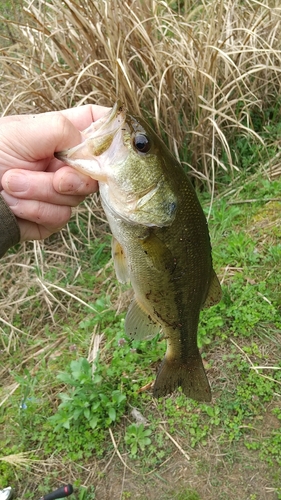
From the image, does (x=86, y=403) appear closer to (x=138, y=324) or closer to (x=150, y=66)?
(x=138, y=324)

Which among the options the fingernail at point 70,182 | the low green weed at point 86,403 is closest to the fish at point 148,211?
the fingernail at point 70,182

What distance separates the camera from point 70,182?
1.65 metres

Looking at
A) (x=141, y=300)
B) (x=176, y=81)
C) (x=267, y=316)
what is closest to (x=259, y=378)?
(x=267, y=316)

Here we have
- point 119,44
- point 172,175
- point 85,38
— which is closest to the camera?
point 172,175

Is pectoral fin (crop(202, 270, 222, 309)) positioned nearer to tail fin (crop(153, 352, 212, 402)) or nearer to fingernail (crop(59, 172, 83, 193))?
tail fin (crop(153, 352, 212, 402))

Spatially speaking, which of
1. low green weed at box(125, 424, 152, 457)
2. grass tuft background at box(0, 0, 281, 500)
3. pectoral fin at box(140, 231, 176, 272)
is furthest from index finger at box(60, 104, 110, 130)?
low green weed at box(125, 424, 152, 457)

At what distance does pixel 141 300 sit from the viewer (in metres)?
1.72

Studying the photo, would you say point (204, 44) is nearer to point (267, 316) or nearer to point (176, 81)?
point (176, 81)

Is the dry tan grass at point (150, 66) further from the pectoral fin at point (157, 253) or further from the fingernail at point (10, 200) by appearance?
the pectoral fin at point (157, 253)

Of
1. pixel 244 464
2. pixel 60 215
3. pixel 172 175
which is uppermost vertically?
pixel 172 175

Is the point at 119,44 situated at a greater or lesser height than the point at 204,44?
greater

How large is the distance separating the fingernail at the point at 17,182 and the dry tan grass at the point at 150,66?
5.58ft

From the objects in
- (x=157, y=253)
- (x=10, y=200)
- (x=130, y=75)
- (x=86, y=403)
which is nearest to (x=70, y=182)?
(x=10, y=200)

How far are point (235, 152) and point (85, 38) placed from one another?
157 cm
